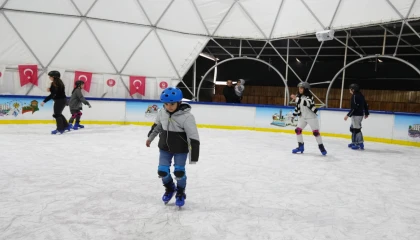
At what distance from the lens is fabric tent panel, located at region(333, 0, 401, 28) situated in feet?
35.1

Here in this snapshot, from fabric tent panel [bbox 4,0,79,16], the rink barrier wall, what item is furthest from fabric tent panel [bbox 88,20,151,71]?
the rink barrier wall

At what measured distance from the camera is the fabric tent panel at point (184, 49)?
586 inches

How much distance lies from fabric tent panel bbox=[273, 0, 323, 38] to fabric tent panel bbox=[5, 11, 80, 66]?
8.97 metres

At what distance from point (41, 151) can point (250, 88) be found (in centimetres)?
1482

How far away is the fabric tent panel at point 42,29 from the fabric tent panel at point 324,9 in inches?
397

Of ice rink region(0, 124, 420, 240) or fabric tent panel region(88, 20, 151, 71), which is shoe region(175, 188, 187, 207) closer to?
ice rink region(0, 124, 420, 240)

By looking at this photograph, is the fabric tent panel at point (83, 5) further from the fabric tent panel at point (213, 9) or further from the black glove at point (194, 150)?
the black glove at point (194, 150)

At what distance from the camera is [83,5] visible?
1319 centimetres

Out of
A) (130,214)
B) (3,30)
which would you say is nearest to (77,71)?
(3,30)

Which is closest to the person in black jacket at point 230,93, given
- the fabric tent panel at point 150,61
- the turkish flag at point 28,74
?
the fabric tent panel at point 150,61

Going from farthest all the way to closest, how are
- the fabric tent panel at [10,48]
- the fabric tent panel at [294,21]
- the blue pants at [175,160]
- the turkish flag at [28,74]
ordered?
the fabric tent panel at [294,21] → the turkish flag at [28,74] → the fabric tent panel at [10,48] → the blue pants at [175,160]

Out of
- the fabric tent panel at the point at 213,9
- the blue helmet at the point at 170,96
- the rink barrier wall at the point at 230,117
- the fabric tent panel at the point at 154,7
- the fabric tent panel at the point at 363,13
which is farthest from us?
the fabric tent panel at the point at 213,9

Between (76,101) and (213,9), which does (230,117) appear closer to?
(76,101)

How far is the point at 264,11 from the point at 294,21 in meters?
1.65
